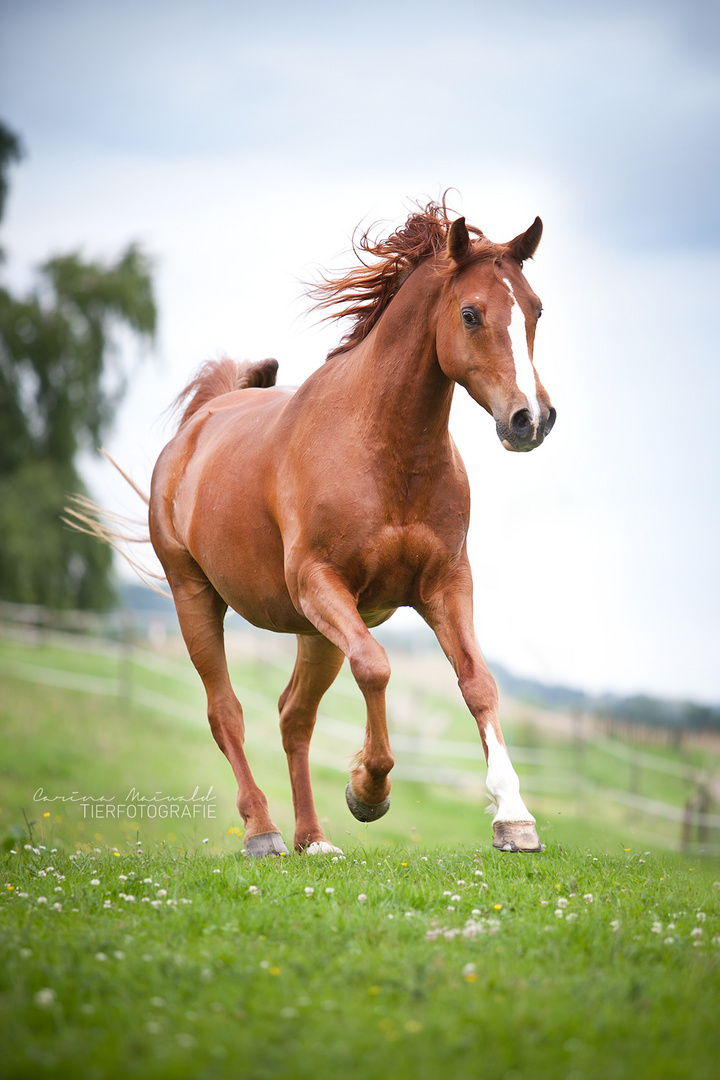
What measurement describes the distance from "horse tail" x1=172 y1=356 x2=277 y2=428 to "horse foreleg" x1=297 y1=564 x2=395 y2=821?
3.11 meters

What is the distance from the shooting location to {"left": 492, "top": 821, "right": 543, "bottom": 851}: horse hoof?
430 centimetres

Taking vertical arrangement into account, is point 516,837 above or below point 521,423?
below

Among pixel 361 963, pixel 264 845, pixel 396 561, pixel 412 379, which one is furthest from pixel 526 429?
pixel 264 845

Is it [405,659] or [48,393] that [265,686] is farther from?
[48,393]

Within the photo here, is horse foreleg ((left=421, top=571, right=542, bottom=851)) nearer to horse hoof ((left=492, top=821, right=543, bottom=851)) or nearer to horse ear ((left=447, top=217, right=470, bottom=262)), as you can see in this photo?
horse hoof ((left=492, top=821, right=543, bottom=851))

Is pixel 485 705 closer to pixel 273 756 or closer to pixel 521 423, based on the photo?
pixel 521 423

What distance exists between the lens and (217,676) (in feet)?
21.5

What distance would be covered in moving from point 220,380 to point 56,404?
13.8 m

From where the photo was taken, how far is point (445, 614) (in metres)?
4.91

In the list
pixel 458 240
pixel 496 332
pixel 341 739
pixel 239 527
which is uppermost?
pixel 458 240

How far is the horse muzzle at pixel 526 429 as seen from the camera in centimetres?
419

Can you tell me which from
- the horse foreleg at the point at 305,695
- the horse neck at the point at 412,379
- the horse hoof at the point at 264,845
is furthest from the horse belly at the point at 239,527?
the horse hoof at the point at 264,845

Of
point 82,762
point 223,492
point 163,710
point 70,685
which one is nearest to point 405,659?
point 163,710

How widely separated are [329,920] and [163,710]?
17.2 m
